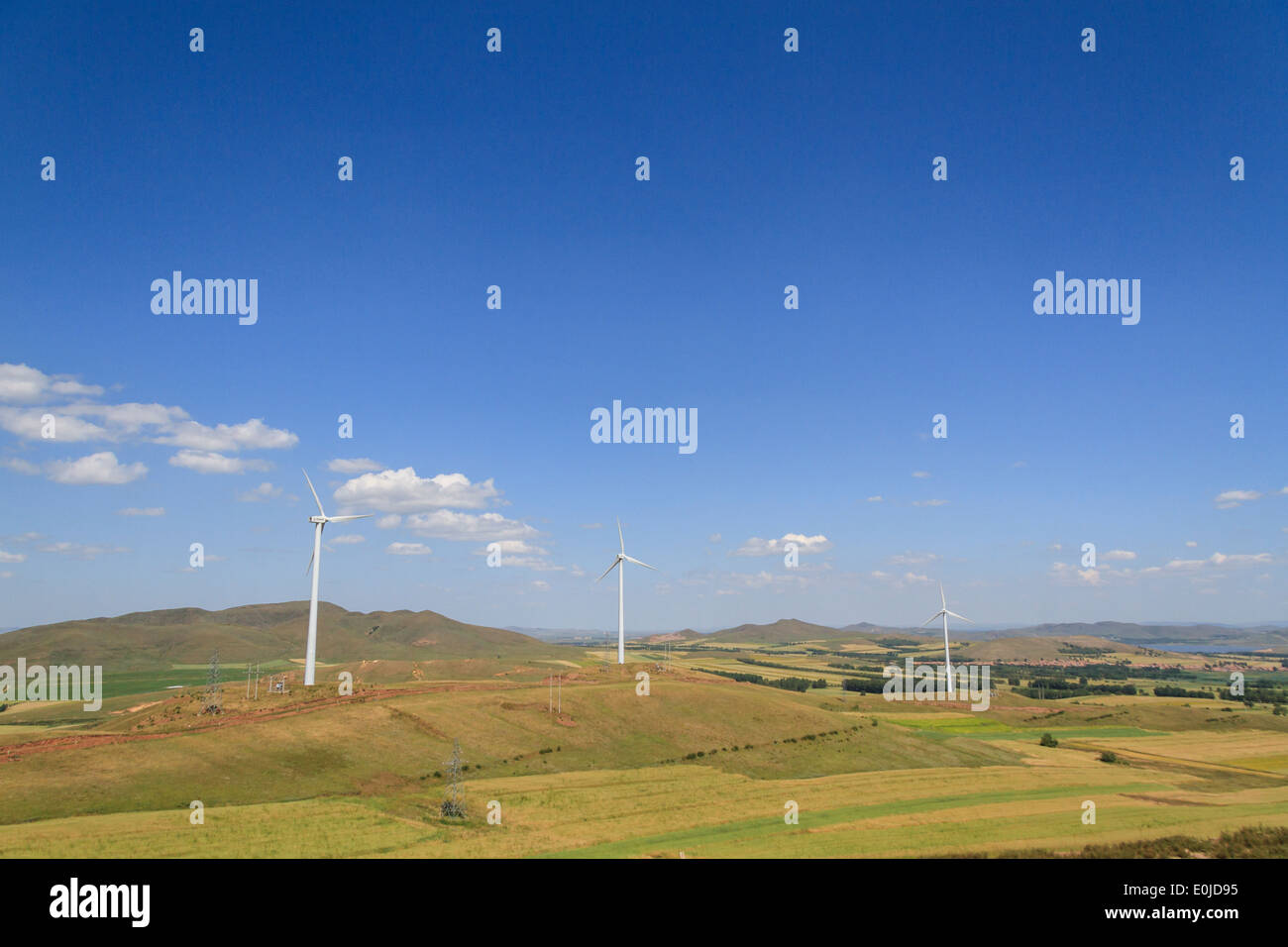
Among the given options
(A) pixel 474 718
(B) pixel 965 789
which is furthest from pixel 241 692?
(B) pixel 965 789
